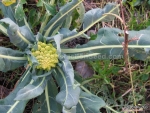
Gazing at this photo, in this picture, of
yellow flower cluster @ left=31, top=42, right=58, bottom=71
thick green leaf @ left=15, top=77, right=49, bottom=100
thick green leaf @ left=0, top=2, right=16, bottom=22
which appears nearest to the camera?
thick green leaf @ left=15, top=77, right=49, bottom=100

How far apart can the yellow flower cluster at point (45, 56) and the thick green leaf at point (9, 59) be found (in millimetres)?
67

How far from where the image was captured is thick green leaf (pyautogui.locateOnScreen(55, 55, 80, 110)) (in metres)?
0.99

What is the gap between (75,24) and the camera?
4.52ft

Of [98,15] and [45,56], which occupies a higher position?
[98,15]

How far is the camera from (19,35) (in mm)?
1040

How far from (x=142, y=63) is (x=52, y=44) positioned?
562 mm

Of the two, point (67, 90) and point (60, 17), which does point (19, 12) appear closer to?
point (60, 17)

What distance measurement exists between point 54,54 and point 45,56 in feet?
0.12

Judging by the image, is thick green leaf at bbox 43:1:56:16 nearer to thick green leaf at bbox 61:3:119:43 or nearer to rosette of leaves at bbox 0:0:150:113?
rosette of leaves at bbox 0:0:150:113

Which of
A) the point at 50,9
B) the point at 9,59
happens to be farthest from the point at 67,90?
the point at 50,9

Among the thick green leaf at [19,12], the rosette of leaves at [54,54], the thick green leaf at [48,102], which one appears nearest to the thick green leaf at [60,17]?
the rosette of leaves at [54,54]

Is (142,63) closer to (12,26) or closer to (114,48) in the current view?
(114,48)

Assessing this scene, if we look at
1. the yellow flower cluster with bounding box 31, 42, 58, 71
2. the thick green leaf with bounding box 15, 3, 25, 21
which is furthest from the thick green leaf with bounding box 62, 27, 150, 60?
the thick green leaf with bounding box 15, 3, 25, 21

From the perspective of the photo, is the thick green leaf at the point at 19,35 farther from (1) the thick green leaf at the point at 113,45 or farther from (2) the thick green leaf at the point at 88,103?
(2) the thick green leaf at the point at 88,103
